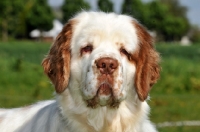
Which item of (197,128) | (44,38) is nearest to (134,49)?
(197,128)

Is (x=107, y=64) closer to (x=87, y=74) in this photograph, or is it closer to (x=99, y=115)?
(x=87, y=74)

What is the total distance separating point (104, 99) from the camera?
15.6ft

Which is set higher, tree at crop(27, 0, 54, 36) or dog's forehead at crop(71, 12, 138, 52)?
dog's forehead at crop(71, 12, 138, 52)

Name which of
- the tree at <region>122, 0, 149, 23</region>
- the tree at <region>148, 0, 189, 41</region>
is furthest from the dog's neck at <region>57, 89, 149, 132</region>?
the tree at <region>148, 0, 189, 41</region>

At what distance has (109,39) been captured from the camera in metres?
4.87

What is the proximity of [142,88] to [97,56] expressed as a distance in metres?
0.61

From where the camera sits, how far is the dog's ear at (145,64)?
5.00 metres

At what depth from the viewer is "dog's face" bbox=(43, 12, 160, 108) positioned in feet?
15.2

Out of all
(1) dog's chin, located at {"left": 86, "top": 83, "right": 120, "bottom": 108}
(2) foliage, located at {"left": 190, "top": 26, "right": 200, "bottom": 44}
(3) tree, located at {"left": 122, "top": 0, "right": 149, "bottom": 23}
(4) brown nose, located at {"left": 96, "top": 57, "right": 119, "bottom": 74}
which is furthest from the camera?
(2) foliage, located at {"left": 190, "top": 26, "right": 200, "bottom": 44}

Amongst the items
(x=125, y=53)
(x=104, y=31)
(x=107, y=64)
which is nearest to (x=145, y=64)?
(x=125, y=53)

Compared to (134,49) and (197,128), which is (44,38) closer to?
(197,128)

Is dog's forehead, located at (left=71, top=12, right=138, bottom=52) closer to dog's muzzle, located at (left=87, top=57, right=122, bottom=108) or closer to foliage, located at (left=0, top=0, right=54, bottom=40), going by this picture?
dog's muzzle, located at (left=87, top=57, right=122, bottom=108)

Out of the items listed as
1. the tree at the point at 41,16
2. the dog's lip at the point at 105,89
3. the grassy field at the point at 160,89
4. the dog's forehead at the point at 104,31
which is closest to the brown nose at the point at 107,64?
the dog's lip at the point at 105,89

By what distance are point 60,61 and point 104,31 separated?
476 millimetres
